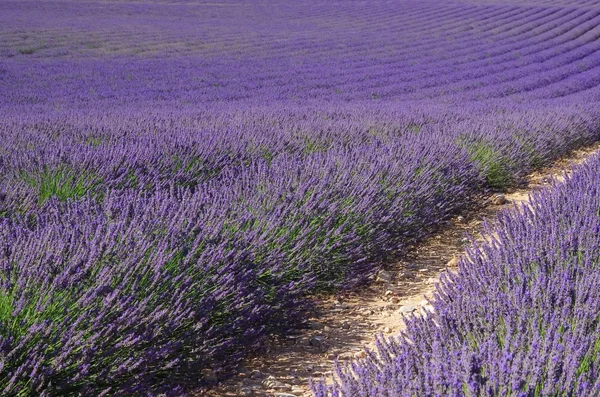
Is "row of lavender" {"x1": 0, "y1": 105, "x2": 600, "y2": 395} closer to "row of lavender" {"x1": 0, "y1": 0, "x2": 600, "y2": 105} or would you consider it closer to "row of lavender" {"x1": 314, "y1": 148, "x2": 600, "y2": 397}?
"row of lavender" {"x1": 314, "y1": 148, "x2": 600, "y2": 397}

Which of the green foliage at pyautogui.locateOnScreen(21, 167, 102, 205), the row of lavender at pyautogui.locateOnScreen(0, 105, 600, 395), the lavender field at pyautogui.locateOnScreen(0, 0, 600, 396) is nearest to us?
the lavender field at pyautogui.locateOnScreen(0, 0, 600, 396)

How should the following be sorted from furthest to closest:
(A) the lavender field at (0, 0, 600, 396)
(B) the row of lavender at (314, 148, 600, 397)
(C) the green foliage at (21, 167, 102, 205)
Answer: (C) the green foliage at (21, 167, 102, 205) < (A) the lavender field at (0, 0, 600, 396) < (B) the row of lavender at (314, 148, 600, 397)

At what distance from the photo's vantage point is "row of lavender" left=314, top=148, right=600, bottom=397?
1.48 meters

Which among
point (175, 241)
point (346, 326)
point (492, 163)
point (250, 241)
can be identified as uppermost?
point (175, 241)

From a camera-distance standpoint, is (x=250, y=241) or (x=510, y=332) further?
(x=250, y=241)

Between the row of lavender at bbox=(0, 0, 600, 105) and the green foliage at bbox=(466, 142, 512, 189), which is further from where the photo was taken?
the row of lavender at bbox=(0, 0, 600, 105)

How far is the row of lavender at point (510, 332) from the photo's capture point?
1.48 metres

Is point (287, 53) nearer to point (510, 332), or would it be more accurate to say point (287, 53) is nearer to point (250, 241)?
point (250, 241)

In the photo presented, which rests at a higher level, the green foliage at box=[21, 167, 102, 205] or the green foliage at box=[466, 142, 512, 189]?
the green foliage at box=[21, 167, 102, 205]

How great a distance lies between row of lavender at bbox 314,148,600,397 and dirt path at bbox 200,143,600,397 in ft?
1.29

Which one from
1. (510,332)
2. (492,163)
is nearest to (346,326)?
(510,332)

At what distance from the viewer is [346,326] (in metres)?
2.97

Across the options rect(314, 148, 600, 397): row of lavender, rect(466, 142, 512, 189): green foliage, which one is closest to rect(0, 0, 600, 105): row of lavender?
rect(466, 142, 512, 189): green foliage

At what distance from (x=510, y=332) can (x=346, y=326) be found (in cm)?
125
